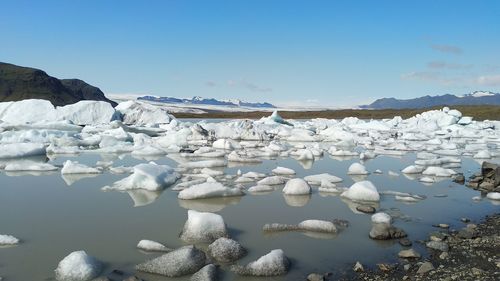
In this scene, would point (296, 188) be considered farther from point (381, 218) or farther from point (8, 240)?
point (8, 240)

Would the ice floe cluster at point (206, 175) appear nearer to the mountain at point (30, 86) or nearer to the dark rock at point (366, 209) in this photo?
the dark rock at point (366, 209)

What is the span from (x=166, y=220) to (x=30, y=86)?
102m

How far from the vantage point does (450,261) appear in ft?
13.8

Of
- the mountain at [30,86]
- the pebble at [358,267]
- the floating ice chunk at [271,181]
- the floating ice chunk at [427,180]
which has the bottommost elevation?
the floating ice chunk at [427,180]

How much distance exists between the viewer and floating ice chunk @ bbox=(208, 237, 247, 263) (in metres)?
4.14

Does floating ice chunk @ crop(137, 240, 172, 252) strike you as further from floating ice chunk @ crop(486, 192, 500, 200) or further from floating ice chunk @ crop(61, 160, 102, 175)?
floating ice chunk @ crop(486, 192, 500, 200)

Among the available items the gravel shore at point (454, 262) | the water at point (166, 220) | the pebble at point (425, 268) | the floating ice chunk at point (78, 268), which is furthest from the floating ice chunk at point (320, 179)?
the floating ice chunk at point (78, 268)

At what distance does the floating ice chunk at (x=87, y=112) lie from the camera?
81.3 feet

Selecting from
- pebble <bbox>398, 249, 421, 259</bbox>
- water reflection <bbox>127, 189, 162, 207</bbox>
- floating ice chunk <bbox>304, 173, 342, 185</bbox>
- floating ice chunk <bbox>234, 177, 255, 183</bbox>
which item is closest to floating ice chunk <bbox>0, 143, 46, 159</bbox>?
water reflection <bbox>127, 189, 162, 207</bbox>

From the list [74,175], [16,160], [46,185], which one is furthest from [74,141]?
[46,185]

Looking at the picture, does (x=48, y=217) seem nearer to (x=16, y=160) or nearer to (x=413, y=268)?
(x=413, y=268)

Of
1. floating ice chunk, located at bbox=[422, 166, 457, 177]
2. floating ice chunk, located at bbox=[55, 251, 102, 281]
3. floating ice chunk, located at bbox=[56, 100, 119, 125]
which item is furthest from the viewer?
floating ice chunk, located at bbox=[56, 100, 119, 125]

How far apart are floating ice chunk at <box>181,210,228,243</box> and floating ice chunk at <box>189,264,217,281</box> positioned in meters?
0.94

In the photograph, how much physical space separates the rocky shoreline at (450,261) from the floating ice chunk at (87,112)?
77.3ft
